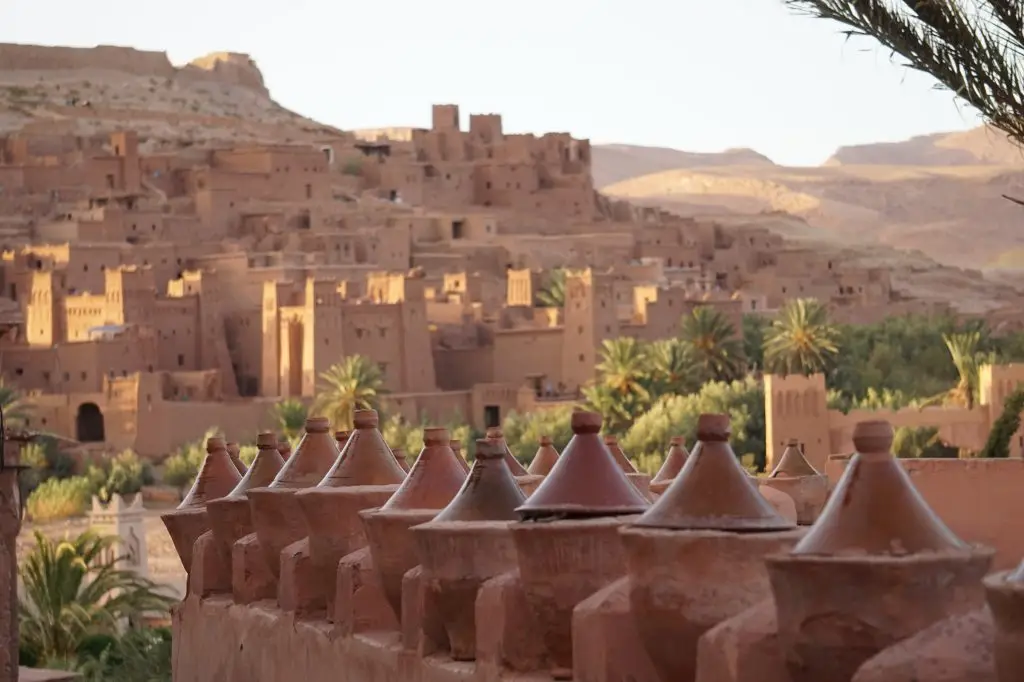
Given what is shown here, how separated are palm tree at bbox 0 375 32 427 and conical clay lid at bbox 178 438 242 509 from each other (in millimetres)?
36966

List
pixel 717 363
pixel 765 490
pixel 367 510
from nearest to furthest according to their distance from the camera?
pixel 367 510
pixel 765 490
pixel 717 363

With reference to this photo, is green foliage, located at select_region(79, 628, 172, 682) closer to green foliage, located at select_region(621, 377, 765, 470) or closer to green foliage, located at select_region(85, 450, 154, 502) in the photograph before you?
green foliage, located at select_region(621, 377, 765, 470)

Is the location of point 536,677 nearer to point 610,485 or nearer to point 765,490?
point 610,485

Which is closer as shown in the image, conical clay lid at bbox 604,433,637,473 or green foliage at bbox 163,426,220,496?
conical clay lid at bbox 604,433,637,473

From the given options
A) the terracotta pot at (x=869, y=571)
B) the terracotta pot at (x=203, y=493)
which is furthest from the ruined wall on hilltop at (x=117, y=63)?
the terracotta pot at (x=869, y=571)

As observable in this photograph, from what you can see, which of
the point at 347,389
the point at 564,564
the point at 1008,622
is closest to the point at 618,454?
the point at 564,564

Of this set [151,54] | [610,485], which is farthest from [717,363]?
[610,485]

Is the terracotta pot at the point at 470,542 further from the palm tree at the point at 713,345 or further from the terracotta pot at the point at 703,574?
the palm tree at the point at 713,345

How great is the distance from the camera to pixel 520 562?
617cm

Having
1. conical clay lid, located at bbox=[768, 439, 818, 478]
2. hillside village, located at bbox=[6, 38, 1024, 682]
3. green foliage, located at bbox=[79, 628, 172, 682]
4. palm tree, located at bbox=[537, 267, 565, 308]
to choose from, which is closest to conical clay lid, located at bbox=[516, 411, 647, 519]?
hillside village, located at bbox=[6, 38, 1024, 682]

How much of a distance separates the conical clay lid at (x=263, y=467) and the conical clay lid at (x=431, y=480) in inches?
72.9

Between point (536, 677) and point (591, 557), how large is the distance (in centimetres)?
30

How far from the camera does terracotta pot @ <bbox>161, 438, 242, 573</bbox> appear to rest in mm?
10180

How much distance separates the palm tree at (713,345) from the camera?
5656 centimetres
